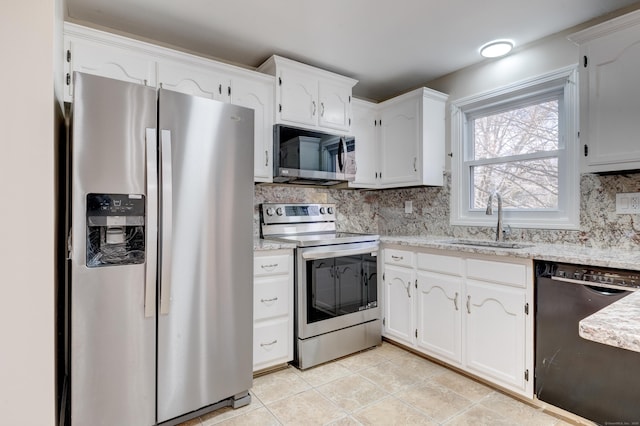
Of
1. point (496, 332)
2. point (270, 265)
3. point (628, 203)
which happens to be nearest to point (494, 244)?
point (496, 332)

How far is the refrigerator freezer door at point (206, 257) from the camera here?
172 cm

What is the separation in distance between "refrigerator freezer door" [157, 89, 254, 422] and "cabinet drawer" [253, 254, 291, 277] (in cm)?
29

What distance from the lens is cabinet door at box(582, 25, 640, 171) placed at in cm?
180

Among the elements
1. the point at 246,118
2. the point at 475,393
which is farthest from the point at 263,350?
the point at 246,118

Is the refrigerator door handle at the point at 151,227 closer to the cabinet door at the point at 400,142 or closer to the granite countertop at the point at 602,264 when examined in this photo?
the granite countertop at the point at 602,264

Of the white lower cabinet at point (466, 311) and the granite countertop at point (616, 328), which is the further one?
the white lower cabinet at point (466, 311)

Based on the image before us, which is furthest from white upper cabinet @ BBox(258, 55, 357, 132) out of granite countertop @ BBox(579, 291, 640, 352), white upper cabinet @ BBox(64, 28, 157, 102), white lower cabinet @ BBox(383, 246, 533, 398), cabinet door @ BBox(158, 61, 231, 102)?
granite countertop @ BBox(579, 291, 640, 352)

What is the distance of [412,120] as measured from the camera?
301 cm

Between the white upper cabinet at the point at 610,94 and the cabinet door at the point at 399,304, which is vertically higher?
the white upper cabinet at the point at 610,94

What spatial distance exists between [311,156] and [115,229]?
1.57m

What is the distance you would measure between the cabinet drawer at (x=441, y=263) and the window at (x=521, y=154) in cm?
62

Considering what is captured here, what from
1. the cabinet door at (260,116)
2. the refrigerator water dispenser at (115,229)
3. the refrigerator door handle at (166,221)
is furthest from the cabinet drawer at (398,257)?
the refrigerator water dispenser at (115,229)

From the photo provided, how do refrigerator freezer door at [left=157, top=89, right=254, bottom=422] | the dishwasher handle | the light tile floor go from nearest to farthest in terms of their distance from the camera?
the dishwasher handle, refrigerator freezer door at [left=157, top=89, right=254, bottom=422], the light tile floor

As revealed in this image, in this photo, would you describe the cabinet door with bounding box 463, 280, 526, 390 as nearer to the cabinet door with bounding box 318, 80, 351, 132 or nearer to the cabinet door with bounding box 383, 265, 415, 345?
the cabinet door with bounding box 383, 265, 415, 345
